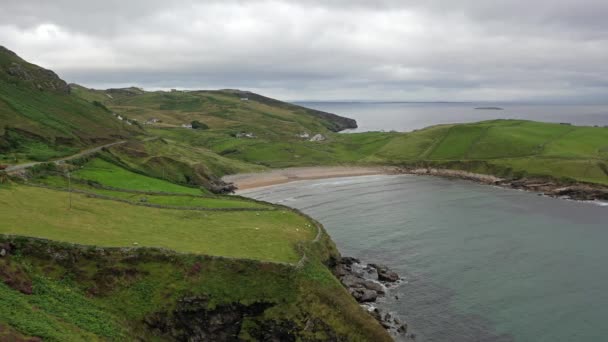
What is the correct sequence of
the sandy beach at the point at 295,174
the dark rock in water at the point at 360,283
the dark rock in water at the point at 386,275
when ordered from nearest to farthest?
the dark rock in water at the point at 360,283 → the dark rock in water at the point at 386,275 → the sandy beach at the point at 295,174

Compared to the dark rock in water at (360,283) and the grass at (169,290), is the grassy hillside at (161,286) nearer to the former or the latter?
the grass at (169,290)

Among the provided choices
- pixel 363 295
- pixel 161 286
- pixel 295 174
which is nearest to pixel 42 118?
pixel 295 174

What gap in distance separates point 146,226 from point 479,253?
151ft

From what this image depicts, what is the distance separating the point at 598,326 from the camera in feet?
150

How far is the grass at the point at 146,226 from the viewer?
4259 cm

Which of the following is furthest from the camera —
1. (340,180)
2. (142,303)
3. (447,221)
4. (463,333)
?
(340,180)

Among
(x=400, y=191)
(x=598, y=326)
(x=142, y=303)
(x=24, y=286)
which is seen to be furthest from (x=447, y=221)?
(x=24, y=286)

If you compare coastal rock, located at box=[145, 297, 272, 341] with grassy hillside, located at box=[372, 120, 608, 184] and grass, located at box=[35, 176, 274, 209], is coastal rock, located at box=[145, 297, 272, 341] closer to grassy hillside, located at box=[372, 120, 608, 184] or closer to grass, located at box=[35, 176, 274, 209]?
grass, located at box=[35, 176, 274, 209]

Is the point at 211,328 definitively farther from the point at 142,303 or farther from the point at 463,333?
the point at 463,333

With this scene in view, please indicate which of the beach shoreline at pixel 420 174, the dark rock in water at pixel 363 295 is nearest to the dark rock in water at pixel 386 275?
the dark rock in water at pixel 363 295

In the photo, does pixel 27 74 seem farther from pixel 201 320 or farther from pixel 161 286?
pixel 201 320

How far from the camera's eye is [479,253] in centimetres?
6681

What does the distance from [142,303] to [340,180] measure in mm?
97766

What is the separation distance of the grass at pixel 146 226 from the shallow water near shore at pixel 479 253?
1474cm
